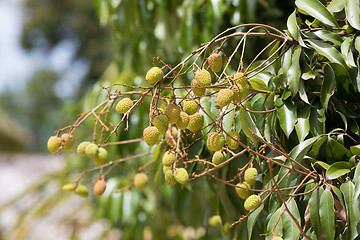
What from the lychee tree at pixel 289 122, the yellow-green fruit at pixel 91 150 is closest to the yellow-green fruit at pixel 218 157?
the lychee tree at pixel 289 122

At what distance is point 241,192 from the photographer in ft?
2.57

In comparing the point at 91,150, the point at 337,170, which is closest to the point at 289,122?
the point at 337,170

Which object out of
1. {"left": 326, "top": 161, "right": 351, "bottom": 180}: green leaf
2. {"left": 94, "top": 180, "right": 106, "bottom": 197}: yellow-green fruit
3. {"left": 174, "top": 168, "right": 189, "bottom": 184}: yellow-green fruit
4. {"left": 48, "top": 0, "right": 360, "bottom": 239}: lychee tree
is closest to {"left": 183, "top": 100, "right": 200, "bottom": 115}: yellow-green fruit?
{"left": 48, "top": 0, "right": 360, "bottom": 239}: lychee tree

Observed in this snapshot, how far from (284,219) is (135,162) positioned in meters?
1.49

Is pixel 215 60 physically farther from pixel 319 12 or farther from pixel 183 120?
pixel 319 12

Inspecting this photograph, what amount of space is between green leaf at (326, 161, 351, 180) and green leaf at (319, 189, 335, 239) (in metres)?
0.02

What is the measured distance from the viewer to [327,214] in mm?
670

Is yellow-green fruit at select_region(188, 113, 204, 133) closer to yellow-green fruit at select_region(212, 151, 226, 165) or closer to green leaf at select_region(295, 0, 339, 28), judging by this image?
yellow-green fruit at select_region(212, 151, 226, 165)

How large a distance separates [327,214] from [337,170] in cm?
7

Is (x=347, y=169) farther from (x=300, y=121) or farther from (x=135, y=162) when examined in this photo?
(x=135, y=162)

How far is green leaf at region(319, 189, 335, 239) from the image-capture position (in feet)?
2.18

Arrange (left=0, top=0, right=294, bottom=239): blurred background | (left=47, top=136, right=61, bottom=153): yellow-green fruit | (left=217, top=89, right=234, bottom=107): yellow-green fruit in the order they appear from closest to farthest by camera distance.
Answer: (left=217, top=89, right=234, bottom=107): yellow-green fruit < (left=47, top=136, right=61, bottom=153): yellow-green fruit < (left=0, top=0, right=294, bottom=239): blurred background

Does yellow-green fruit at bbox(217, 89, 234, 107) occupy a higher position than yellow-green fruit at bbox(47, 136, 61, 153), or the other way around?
yellow-green fruit at bbox(217, 89, 234, 107)

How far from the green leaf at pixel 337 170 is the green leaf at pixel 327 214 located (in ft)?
0.08
